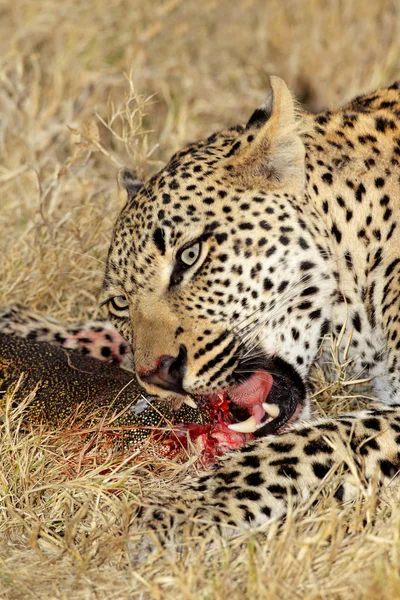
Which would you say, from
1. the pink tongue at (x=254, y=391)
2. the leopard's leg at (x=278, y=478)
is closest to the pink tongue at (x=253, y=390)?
the pink tongue at (x=254, y=391)

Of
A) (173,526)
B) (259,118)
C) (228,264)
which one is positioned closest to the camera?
(173,526)

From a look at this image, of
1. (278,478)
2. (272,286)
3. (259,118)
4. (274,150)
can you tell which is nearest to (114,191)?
(259,118)

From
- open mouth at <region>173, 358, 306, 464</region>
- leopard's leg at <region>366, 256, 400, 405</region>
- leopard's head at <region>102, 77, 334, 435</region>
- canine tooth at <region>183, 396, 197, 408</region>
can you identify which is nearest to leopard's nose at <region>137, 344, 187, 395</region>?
leopard's head at <region>102, 77, 334, 435</region>

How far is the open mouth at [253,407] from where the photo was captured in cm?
472

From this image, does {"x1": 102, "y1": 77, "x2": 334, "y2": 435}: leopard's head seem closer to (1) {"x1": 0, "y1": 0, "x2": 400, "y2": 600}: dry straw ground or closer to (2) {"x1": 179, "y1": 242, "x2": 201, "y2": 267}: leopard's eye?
(2) {"x1": 179, "y1": 242, "x2": 201, "y2": 267}: leopard's eye

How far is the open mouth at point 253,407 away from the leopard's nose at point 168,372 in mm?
373

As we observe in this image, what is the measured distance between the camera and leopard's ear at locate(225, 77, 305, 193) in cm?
451

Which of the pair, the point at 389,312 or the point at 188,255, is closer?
the point at 188,255

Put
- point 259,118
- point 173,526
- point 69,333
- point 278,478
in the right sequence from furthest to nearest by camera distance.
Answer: point 69,333
point 259,118
point 278,478
point 173,526

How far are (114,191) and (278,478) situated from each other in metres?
3.91

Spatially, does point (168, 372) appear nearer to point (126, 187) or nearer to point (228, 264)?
point (228, 264)

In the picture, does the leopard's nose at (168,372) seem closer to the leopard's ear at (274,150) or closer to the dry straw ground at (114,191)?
the dry straw ground at (114,191)

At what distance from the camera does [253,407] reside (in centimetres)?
484

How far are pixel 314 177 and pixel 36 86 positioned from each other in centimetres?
489
